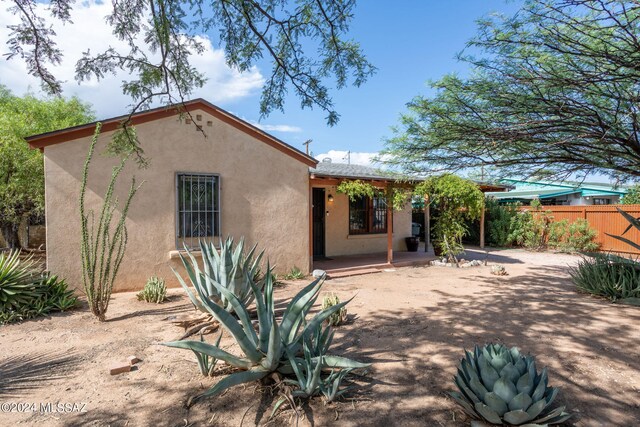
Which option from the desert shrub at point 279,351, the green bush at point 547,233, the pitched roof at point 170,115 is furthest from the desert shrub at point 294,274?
the green bush at point 547,233

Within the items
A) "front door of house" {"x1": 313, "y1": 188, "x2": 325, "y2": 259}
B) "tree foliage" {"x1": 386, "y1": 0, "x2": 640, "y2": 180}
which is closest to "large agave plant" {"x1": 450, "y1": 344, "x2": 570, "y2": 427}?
"tree foliage" {"x1": 386, "y1": 0, "x2": 640, "y2": 180}

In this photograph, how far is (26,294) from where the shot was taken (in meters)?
5.27

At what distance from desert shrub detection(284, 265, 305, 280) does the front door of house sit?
3.01 m

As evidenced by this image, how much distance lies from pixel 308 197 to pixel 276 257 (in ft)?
5.85

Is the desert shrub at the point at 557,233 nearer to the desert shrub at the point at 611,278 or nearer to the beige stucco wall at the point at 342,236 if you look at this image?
the beige stucco wall at the point at 342,236

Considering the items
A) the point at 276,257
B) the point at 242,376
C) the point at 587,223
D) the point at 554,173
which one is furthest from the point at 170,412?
the point at 587,223

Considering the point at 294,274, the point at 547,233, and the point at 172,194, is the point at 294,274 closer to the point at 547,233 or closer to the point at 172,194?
the point at 172,194

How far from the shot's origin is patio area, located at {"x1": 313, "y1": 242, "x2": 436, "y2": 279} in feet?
30.3

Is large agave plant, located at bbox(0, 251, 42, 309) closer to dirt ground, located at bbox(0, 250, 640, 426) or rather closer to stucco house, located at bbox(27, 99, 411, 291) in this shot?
dirt ground, located at bbox(0, 250, 640, 426)

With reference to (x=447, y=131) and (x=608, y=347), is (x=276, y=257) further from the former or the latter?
(x=608, y=347)

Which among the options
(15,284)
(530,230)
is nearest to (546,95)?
(15,284)

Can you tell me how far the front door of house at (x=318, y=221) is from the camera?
11602 millimetres

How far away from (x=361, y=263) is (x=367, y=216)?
2.79 metres

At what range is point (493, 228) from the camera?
15.1 meters
